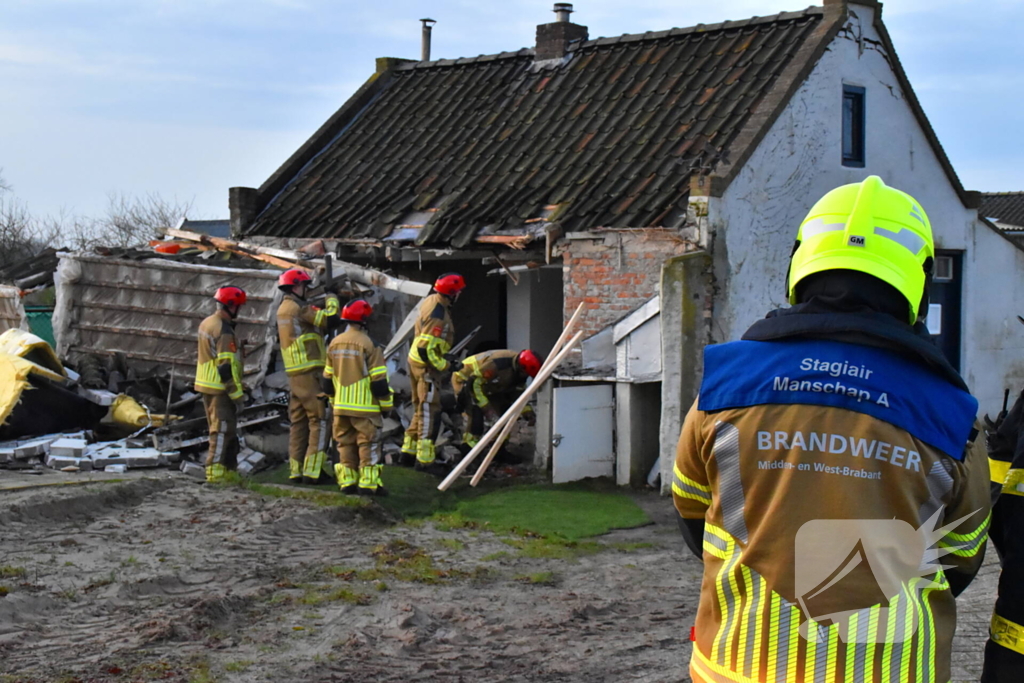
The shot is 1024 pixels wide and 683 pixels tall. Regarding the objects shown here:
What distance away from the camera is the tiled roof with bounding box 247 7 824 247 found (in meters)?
13.1

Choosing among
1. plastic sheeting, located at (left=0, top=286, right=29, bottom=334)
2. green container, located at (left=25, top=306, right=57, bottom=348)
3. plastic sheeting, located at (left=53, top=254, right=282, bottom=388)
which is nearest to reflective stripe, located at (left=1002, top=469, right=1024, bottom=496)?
plastic sheeting, located at (left=53, top=254, right=282, bottom=388)

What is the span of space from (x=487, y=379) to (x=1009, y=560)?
33.1 feet

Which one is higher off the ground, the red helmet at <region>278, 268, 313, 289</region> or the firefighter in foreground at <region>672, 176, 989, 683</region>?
the red helmet at <region>278, 268, 313, 289</region>

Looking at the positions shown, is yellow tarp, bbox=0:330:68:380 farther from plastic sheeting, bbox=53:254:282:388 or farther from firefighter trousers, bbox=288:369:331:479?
firefighter trousers, bbox=288:369:331:479

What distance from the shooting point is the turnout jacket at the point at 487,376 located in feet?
41.8

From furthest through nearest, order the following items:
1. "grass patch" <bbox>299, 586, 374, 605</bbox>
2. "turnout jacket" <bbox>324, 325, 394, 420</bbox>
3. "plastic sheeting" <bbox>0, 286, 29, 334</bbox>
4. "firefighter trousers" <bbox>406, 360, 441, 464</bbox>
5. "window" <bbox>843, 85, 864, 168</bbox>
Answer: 1. "plastic sheeting" <bbox>0, 286, 29, 334</bbox>
2. "window" <bbox>843, 85, 864, 168</bbox>
3. "firefighter trousers" <bbox>406, 360, 441, 464</bbox>
4. "turnout jacket" <bbox>324, 325, 394, 420</bbox>
5. "grass patch" <bbox>299, 586, 374, 605</bbox>

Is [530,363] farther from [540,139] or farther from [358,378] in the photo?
[540,139]

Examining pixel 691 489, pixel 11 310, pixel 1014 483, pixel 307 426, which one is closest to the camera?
pixel 691 489

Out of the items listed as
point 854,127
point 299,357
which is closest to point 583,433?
point 299,357

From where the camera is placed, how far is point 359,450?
10.6 metres

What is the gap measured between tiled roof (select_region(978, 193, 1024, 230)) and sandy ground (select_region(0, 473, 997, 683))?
122 ft

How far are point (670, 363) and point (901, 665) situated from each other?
29.1 feet

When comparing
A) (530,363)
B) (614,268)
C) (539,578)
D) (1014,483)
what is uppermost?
(614,268)

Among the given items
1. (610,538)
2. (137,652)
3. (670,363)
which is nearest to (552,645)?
(137,652)
